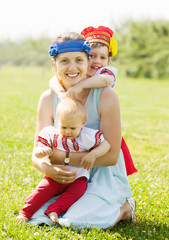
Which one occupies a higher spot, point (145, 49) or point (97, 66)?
point (145, 49)

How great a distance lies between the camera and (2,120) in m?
9.47

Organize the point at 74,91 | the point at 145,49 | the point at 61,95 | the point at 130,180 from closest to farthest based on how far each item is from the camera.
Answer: the point at 74,91 < the point at 61,95 < the point at 130,180 < the point at 145,49

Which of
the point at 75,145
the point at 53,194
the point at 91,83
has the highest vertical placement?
the point at 91,83

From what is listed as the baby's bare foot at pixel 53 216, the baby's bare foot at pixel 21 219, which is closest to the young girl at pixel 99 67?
the baby's bare foot at pixel 53 216

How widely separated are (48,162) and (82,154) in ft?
1.24

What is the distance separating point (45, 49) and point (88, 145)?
46574 mm

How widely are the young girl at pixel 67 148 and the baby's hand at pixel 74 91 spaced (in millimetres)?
57

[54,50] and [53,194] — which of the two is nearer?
[54,50]

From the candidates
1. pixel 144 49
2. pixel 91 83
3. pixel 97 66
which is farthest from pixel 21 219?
pixel 144 49

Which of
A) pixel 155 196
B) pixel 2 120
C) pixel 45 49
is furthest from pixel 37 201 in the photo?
pixel 45 49

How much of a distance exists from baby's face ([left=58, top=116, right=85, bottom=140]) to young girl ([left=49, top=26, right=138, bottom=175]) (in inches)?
11.0

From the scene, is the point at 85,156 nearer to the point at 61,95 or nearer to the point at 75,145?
the point at 75,145

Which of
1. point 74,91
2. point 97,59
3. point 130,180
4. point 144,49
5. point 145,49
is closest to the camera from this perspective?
point 74,91

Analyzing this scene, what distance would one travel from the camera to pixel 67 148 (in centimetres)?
329
